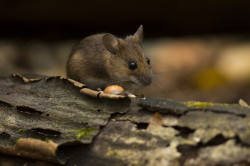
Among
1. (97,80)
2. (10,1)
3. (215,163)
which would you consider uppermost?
(10,1)

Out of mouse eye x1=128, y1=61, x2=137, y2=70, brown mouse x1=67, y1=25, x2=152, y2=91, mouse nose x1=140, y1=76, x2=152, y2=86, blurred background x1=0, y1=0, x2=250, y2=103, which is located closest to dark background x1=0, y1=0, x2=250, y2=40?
blurred background x1=0, y1=0, x2=250, y2=103

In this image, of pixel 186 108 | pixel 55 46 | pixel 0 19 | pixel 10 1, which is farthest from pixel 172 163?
pixel 55 46

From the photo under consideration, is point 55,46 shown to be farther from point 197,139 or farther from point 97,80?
point 197,139

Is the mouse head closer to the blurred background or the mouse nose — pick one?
the mouse nose

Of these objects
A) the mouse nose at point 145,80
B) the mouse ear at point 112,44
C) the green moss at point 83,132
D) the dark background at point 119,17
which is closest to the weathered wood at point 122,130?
the green moss at point 83,132

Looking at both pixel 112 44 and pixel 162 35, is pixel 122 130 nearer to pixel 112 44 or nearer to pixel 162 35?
pixel 112 44
